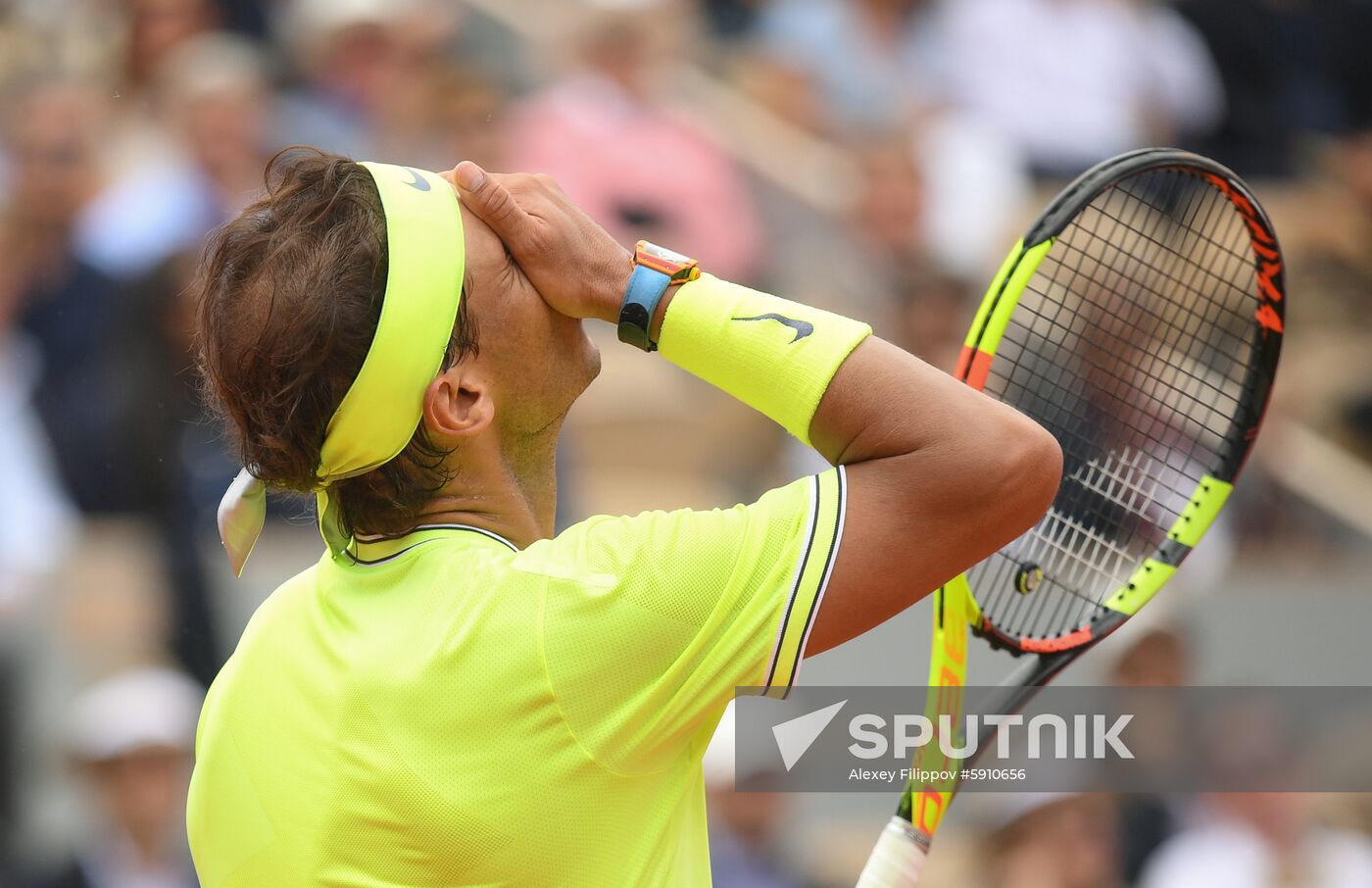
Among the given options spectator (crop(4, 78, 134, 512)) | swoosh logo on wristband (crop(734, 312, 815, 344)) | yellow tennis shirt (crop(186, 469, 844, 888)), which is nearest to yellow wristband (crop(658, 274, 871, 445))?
swoosh logo on wristband (crop(734, 312, 815, 344))

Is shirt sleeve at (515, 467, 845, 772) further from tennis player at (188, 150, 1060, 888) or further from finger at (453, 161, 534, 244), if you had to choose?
finger at (453, 161, 534, 244)

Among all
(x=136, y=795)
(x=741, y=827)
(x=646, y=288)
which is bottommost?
(x=136, y=795)

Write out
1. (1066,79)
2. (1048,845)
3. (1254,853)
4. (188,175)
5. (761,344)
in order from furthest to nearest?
(1066,79), (188,175), (1254,853), (1048,845), (761,344)

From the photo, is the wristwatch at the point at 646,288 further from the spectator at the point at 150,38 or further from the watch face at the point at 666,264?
the spectator at the point at 150,38

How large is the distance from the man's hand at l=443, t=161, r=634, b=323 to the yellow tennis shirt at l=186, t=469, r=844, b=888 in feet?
0.89

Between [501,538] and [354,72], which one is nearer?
[501,538]

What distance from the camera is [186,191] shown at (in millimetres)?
5527

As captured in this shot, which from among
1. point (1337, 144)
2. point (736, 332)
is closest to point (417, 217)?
point (736, 332)

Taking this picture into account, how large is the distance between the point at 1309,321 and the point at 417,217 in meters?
5.68

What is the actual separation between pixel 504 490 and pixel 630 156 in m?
4.00

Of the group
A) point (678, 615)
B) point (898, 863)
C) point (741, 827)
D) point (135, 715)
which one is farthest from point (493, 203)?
point (135, 715)

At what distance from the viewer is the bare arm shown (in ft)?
6.28

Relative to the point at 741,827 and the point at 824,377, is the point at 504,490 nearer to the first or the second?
the point at 824,377

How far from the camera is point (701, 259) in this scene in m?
6.06
